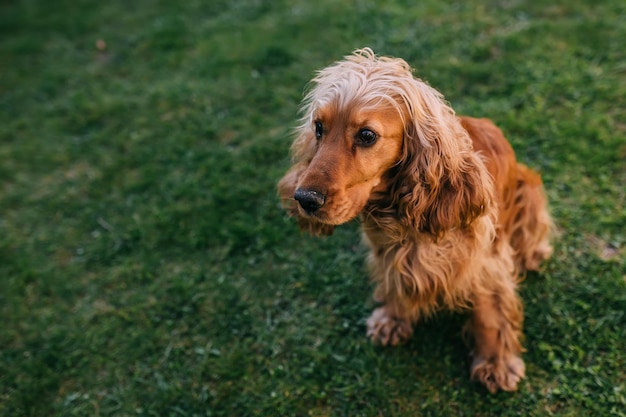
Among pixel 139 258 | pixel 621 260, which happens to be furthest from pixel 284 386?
pixel 621 260

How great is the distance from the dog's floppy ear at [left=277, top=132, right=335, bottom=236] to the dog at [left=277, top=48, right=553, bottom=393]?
0.03ft

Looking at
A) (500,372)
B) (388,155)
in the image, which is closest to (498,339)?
(500,372)

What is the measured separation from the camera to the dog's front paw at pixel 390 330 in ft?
10.8

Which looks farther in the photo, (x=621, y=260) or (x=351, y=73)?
(x=621, y=260)

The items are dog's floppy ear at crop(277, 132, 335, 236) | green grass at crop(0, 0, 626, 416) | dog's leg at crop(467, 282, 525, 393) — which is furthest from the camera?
green grass at crop(0, 0, 626, 416)

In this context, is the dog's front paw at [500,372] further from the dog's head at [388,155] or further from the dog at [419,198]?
the dog's head at [388,155]

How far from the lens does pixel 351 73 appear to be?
8.05ft

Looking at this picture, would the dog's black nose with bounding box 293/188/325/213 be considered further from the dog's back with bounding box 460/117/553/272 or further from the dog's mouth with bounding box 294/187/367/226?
the dog's back with bounding box 460/117/553/272

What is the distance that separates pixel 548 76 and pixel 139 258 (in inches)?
162

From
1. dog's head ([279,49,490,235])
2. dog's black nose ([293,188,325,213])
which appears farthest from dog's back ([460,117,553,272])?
dog's black nose ([293,188,325,213])

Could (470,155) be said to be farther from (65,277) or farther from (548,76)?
(65,277)

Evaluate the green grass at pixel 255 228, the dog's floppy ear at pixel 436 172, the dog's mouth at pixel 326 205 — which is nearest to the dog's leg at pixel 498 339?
the green grass at pixel 255 228

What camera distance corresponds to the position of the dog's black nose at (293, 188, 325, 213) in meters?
2.24

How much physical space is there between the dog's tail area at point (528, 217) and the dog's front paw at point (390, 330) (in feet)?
2.95
